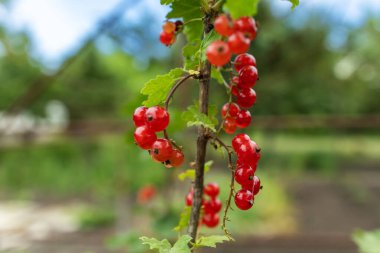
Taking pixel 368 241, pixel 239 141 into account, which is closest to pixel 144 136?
pixel 239 141

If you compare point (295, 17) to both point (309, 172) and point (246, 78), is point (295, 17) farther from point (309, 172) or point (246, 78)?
point (246, 78)

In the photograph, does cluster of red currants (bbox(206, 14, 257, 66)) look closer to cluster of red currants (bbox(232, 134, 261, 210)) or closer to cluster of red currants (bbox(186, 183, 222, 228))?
cluster of red currants (bbox(232, 134, 261, 210))

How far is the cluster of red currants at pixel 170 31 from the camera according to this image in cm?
66

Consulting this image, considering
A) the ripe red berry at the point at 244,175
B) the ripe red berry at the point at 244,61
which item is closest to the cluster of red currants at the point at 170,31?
the ripe red berry at the point at 244,61

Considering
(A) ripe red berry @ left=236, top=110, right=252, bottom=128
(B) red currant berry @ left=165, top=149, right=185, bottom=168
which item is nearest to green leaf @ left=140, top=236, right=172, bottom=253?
(B) red currant berry @ left=165, top=149, right=185, bottom=168

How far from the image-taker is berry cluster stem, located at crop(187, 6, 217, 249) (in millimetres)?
591

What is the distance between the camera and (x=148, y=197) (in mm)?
2311

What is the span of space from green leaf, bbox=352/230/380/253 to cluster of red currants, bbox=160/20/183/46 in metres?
0.94

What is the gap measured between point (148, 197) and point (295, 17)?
200 inches

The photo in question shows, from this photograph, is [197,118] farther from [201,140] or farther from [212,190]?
[212,190]

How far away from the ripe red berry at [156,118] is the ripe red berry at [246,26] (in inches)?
6.6

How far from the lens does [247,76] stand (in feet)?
1.97

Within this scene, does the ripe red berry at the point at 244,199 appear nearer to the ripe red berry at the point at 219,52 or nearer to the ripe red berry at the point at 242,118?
the ripe red berry at the point at 242,118

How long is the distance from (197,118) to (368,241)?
97cm
